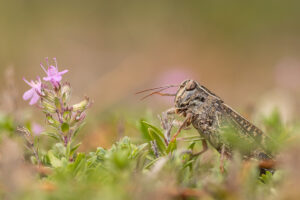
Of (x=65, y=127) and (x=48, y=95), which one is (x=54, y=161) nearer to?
(x=65, y=127)

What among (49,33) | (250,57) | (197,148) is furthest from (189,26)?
(197,148)

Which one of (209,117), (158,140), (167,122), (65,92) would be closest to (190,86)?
(209,117)

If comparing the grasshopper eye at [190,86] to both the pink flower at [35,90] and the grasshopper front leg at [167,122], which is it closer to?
the grasshopper front leg at [167,122]

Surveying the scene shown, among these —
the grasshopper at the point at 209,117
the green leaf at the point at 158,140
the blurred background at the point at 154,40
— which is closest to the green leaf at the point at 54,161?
the green leaf at the point at 158,140

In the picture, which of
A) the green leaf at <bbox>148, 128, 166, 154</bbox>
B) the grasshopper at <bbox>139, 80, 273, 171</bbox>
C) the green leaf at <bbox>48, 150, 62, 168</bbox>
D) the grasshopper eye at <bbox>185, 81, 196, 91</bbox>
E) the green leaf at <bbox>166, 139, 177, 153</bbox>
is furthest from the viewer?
the grasshopper eye at <bbox>185, 81, 196, 91</bbox>

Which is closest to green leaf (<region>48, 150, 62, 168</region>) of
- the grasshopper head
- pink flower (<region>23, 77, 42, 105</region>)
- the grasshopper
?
pink flower (<region>23, 77, 42, 105</region>)

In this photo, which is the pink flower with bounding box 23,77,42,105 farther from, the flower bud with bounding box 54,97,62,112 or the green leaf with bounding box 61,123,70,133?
the green leaf with bounding box 61,123,70,133
